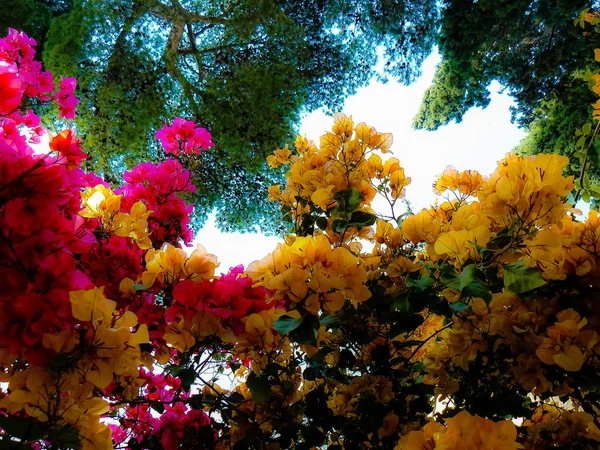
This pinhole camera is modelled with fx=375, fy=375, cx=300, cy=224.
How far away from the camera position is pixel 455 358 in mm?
994

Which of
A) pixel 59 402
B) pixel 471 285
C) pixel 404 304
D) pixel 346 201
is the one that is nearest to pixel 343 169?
pixel 346 201

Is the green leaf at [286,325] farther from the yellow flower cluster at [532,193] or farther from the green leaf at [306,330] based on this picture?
the yellow flower cluster at [532,193]

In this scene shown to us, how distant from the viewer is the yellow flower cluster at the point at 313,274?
0.66 meters

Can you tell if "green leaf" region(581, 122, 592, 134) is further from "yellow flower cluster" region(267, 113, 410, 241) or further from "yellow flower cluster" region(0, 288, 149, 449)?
"yellow flower cluster" region(0, 288, 149, 449)

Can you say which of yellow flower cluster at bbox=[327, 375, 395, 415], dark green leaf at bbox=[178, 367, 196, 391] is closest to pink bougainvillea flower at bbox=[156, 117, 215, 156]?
dark green leaf at bbox=[178, 367, 196, 391]

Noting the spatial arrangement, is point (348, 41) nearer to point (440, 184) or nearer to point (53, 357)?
point (440, 184)

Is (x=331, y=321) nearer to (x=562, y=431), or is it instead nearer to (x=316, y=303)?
(x=316, y=303)

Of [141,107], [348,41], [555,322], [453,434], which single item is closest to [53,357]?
[453,434]

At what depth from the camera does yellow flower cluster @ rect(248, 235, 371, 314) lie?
663 millimetres

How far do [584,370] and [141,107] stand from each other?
13.1 ft

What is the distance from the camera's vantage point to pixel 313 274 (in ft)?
2.22

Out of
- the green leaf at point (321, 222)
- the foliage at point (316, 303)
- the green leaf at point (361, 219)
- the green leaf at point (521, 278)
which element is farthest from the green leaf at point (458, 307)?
the green leaf at point (321, 222)

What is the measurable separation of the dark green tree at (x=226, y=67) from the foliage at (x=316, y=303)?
2436 millimetres

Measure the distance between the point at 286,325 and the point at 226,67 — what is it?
4.24m
